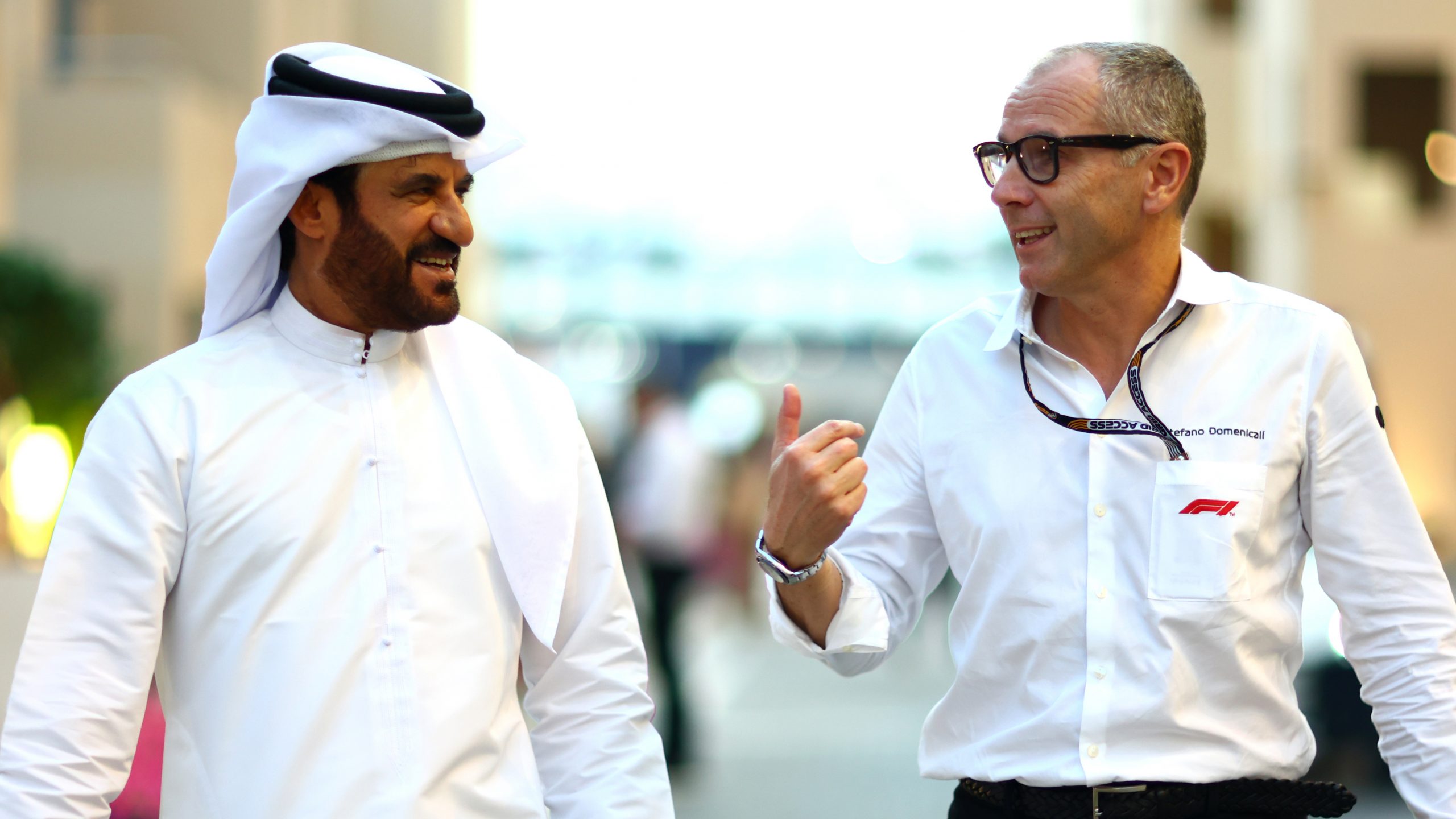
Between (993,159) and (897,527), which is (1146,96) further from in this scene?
(897,527)

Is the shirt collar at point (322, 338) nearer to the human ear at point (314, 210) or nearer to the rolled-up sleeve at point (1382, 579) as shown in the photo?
the human ear at point (314, 210)

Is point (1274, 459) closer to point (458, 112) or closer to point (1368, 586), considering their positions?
point (1368, 586)

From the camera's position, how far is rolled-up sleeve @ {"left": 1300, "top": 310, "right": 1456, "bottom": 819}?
2.75m

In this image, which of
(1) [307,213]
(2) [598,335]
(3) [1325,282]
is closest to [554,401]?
(1) [307,213]

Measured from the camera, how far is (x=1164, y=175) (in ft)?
9.87

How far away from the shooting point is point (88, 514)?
2580mm

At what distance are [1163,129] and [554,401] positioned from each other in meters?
1.19

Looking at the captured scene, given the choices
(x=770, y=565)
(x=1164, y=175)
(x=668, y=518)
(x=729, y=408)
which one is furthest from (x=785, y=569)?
(x=729, y=408)

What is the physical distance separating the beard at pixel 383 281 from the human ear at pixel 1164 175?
123 cm

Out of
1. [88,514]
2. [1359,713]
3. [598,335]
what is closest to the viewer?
[88,514]

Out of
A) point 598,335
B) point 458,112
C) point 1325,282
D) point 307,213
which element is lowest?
point 598,335

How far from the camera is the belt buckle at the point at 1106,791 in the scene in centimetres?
279

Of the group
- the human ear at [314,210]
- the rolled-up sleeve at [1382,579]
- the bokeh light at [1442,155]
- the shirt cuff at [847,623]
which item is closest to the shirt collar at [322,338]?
the human ear at [314,210]

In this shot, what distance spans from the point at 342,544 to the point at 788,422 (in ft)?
2.47
